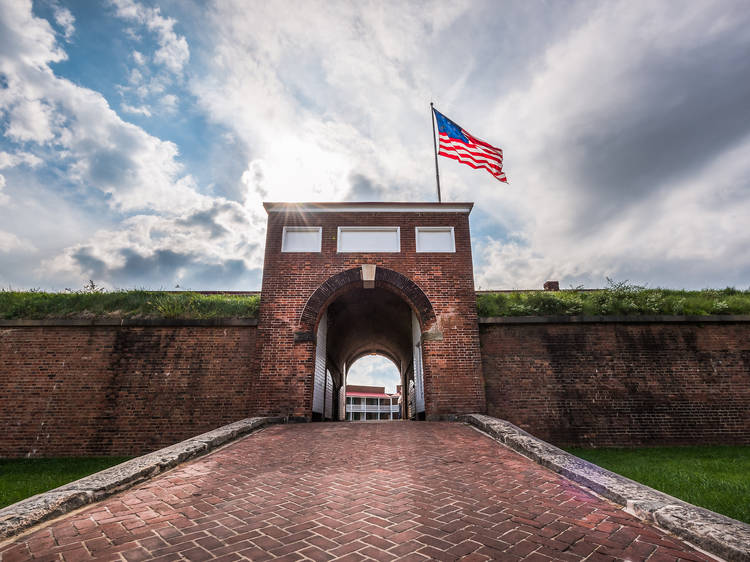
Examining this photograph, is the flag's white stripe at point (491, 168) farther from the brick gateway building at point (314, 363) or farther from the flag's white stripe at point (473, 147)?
the brick gateway building at point (314, 363)

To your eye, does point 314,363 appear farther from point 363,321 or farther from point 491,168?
point 491,168

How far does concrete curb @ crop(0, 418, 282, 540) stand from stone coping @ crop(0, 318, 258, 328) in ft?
13.3

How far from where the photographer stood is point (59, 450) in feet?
28.9

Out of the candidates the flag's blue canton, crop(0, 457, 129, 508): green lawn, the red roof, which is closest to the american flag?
the flag's blue canton

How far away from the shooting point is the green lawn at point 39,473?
5793mm

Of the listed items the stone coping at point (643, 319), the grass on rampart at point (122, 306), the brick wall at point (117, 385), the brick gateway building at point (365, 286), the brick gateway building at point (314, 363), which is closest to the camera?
the brick wall at point (117, 385)

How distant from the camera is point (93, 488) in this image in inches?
153

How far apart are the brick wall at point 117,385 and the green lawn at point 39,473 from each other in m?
0.37

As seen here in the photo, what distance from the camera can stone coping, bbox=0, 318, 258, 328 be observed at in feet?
32.0

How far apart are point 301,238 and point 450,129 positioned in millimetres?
6272

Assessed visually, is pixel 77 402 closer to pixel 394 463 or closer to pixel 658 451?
pixel 394 463

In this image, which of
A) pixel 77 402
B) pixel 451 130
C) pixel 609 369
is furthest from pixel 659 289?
pixel 77 402

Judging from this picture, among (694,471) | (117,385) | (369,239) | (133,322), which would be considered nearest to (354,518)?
(694,471)

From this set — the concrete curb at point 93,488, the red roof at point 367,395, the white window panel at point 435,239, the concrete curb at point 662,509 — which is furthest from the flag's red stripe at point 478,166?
the red roof at point 367,395
